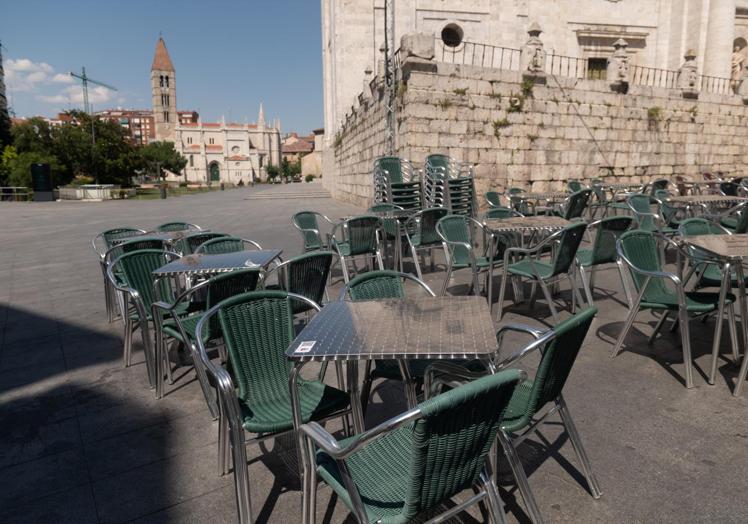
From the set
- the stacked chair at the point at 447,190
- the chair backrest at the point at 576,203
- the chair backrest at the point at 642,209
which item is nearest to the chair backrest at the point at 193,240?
the chair backrest at the point at 576,203

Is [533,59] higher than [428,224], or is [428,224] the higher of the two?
[533,59]

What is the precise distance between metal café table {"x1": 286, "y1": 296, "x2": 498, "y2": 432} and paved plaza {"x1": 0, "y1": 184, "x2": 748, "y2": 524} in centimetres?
74

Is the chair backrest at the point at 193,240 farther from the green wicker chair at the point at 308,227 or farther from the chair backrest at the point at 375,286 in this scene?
the chair backrest at the point at 375,286

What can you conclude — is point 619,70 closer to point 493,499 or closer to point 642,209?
point 642,209

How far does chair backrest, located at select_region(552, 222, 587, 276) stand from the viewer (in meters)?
3.99

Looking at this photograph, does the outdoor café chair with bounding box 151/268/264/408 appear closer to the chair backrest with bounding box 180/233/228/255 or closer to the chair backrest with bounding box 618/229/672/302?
the chair backrest with bounding box 180/233/228/255

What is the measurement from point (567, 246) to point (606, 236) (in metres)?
0.69

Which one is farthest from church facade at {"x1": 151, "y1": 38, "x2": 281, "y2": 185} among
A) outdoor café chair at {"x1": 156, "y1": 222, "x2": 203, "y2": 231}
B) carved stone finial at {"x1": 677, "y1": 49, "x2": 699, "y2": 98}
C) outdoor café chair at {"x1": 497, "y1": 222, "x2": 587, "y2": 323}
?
outdoor café chair at {"x1": 497, "y1": 222, "x2": 587, "y2": 323}

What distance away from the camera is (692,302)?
349 cm

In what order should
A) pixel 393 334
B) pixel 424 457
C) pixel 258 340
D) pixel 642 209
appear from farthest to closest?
pixel 642 209
pixel 258 340
pixel 393 334
pixel 424 457

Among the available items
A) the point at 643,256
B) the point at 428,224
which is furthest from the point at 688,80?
the point at 643,256

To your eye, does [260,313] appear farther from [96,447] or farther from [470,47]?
[470,47]

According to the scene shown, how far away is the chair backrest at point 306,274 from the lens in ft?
10.2

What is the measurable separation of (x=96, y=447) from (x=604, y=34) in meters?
23.1
